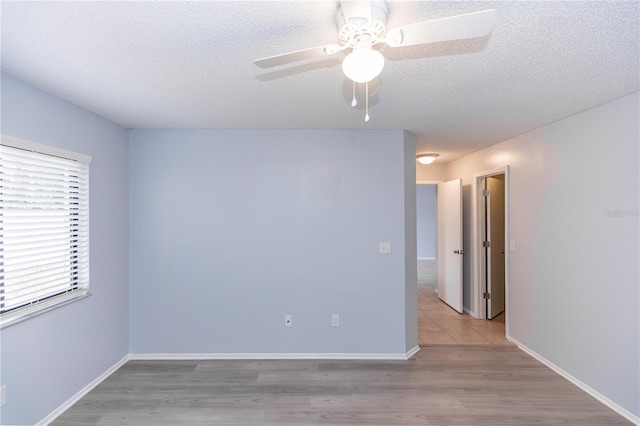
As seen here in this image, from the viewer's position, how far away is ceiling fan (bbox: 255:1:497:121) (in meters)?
1.14

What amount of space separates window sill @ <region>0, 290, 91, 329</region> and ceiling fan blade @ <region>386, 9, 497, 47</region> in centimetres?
272

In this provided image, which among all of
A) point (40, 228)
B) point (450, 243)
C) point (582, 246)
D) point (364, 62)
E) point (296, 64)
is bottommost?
point (450, 243)

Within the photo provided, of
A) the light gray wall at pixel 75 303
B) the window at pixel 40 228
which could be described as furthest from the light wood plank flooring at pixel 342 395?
Result: the window at pixel 40 228

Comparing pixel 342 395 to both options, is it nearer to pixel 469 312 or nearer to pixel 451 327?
pixel 451 327

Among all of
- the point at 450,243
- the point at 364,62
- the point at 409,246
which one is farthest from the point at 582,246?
the point at 364,62

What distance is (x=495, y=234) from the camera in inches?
172

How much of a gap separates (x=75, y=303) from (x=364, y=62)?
2811mm

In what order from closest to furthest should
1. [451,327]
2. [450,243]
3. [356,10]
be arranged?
1. [356,10]
2. [451,327]
3. [450,243]

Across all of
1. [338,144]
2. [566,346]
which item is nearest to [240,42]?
[338,144]

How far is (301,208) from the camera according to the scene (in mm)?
3215

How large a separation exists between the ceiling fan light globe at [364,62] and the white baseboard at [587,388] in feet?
10.0

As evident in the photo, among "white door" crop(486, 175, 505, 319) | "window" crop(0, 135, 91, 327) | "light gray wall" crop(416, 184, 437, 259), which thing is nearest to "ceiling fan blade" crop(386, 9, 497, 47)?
"window" crop(0, 135, 91, 327)

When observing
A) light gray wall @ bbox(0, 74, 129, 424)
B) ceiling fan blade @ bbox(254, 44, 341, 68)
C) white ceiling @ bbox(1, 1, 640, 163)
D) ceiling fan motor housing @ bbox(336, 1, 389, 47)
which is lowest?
light gray wall @ bbox(0, 74, 129, 424)

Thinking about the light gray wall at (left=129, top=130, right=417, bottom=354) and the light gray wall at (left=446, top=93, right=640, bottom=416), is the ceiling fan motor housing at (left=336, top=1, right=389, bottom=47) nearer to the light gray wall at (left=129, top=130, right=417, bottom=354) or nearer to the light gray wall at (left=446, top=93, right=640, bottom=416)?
the light gray wall at (left=129, top=130, right=417, bottom=354)
